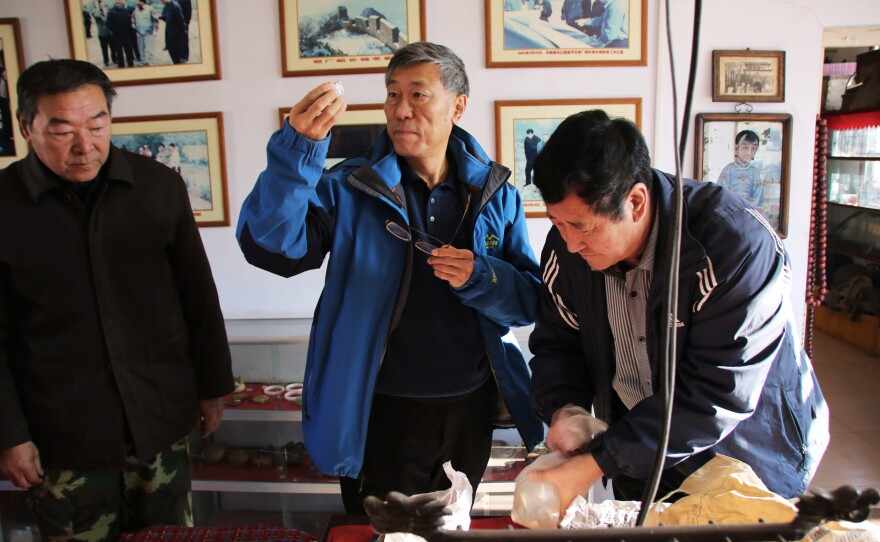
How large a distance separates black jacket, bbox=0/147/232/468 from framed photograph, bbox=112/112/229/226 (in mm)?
1159

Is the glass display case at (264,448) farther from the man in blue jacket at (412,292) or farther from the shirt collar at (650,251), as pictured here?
the shirt collar at (650,251)

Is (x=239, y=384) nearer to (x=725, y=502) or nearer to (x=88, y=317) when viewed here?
(x=88, y=317)

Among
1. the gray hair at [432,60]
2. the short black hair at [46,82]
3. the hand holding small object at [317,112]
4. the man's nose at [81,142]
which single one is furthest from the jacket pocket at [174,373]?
the gray hair at [432,60]

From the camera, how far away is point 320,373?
1.56m

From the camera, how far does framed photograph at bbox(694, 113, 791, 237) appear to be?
8.91 feet

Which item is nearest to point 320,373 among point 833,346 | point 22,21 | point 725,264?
point 725,264

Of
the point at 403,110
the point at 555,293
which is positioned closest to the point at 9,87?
the point at 403,110

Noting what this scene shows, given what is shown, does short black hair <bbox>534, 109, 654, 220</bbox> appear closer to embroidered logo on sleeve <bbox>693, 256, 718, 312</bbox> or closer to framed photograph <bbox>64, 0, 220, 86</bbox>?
embroidered logo on sleeve <bbox>693, 256, 718, 312</bbox>

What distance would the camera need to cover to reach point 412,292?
1584 millimetres

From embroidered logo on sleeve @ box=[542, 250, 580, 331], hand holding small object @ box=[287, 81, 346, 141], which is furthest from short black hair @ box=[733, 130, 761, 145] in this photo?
hand holding small object @ box=[287, 81, 346, 141]

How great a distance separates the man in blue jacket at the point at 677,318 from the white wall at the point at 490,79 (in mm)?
1572

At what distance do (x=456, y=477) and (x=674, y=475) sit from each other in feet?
1.51

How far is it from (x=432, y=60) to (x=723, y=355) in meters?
0.97

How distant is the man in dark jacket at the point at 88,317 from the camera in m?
1.54
